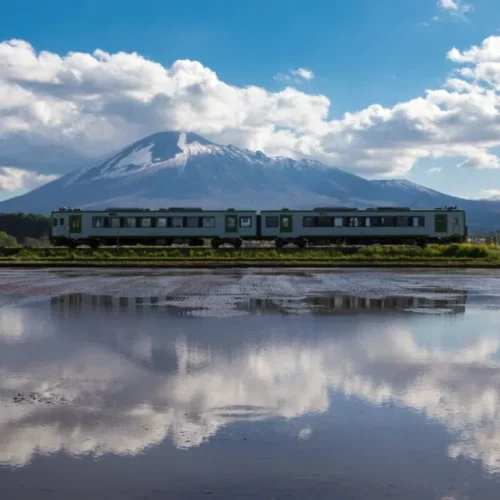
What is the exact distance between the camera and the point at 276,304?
54.3 ft

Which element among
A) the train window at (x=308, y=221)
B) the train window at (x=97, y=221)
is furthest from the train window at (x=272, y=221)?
the train window at (x=97, y=221)

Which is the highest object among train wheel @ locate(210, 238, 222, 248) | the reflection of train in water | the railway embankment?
train wheel @ locate(210, 238, 222, 248)

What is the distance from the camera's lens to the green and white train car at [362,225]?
53969 millimetres

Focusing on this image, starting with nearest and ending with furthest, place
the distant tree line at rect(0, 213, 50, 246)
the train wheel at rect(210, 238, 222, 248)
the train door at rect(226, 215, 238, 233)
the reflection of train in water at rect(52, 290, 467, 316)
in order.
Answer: the reflection of train in water at rect(52, 290, 467, 316) < the train door at rect(226, 215, 238, 233) < the train wheel at rect(210, 238, 222, 248) < the distant tree line at rect(0, 213, 50, 246)

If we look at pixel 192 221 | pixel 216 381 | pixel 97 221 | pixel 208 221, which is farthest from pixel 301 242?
pixel 216 381

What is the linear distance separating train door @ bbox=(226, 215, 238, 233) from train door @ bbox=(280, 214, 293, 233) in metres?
3.25

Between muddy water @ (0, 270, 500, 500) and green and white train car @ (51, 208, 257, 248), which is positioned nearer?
muddy water @ (0, 270, 500, 500)

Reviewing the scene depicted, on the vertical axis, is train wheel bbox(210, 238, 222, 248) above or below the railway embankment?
above

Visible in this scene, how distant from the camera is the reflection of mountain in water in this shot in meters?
6.18

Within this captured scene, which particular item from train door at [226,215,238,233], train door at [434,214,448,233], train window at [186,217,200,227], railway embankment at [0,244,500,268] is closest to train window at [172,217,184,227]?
train window at [186,217,200,227]

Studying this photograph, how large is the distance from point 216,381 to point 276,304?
844 cm

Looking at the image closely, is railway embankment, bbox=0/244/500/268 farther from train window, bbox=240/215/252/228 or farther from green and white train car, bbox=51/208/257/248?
train window, bbox=240/215/252/228

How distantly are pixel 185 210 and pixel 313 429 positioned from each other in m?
48.2

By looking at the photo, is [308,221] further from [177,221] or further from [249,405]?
[249,405]
